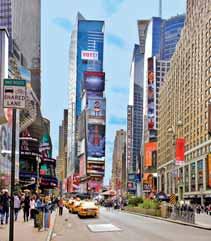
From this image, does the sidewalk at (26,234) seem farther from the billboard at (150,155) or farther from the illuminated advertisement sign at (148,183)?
the billboard at (150,155)

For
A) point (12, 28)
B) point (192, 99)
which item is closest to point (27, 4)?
point (12, 28)

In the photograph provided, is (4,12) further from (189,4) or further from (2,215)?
(2,215)

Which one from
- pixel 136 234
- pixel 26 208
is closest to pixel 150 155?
pixel 26 208

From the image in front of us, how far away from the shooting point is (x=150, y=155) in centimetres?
17062

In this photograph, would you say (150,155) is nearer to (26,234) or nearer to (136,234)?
(136,234)

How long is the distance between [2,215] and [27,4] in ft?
464

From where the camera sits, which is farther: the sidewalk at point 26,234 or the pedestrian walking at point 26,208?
the pedestrian walking at point 26,208

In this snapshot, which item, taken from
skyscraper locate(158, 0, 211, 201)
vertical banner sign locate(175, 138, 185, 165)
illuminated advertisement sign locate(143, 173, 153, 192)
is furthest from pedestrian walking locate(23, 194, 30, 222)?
illuminated advertisement sign locate(143, 173, 153, 192)

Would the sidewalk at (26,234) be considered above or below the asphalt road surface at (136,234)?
above

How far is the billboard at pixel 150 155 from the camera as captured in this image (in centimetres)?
16696

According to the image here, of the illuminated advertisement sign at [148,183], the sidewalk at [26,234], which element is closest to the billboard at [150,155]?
the illuminated advertisement sign at [148,183]

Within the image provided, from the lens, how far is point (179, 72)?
5989 inches

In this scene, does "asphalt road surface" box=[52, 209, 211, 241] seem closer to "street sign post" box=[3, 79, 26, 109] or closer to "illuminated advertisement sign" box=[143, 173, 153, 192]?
"street sign post" box=[3, 79, 26, 109]

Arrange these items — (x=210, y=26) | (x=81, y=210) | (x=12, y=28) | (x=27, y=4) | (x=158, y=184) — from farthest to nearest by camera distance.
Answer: (x=158, y=184)
(x=27, y=4)
(x=12, y=28)
(x=210, y=26)
(x=81, y=210)
